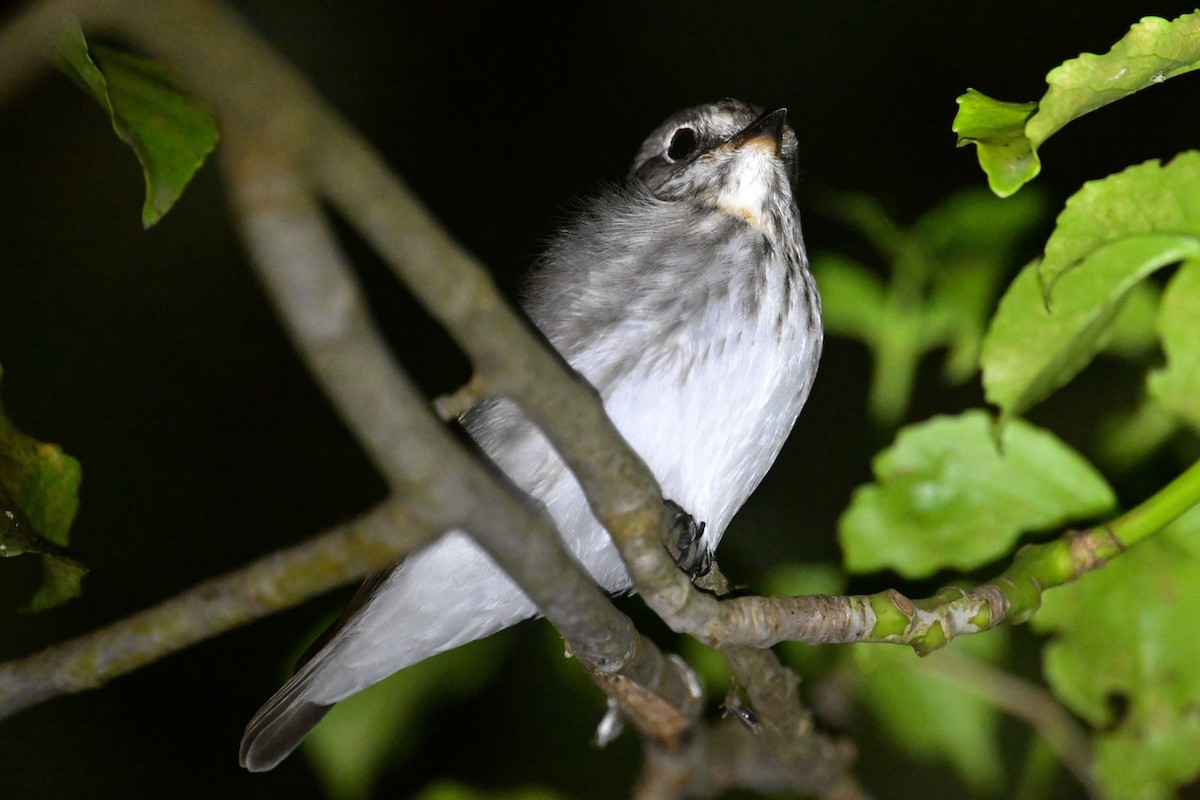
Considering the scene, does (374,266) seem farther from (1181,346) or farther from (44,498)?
(1181,346)

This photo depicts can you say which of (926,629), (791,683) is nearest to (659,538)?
(926,629)

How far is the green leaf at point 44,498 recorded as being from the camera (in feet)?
3.22

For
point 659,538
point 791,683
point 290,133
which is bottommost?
point 791,683

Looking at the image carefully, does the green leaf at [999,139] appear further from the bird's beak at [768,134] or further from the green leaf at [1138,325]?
the bird's beak at [768,134]

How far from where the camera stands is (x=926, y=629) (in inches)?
42.0

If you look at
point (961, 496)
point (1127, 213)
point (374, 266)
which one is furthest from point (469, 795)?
point (374, 266)

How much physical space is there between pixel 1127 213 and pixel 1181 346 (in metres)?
0.20

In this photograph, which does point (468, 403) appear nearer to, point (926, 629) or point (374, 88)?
point (926, 629)

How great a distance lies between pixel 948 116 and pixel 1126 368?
86 cm

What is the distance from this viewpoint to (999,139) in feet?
2.89

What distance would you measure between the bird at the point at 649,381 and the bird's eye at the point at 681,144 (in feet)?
0.42

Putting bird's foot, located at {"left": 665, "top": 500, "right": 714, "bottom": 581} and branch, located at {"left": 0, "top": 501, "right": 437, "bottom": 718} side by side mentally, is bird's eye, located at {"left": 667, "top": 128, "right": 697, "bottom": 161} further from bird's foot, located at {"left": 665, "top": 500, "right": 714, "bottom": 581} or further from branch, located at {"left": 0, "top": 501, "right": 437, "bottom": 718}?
branch, located at {"left": 0, "top": 501, "right": 437, "bottom": 718}

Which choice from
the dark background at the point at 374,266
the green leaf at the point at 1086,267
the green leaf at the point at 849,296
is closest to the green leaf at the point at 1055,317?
the green leaf at the point at 1086,267

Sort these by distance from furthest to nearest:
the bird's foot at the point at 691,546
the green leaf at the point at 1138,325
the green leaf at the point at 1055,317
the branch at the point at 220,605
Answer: the green leaf at the point at 1138,325, the bird's foot at the point at 691,546, the green leaf at the point at 1055,317, the branch at the point at 220,605
